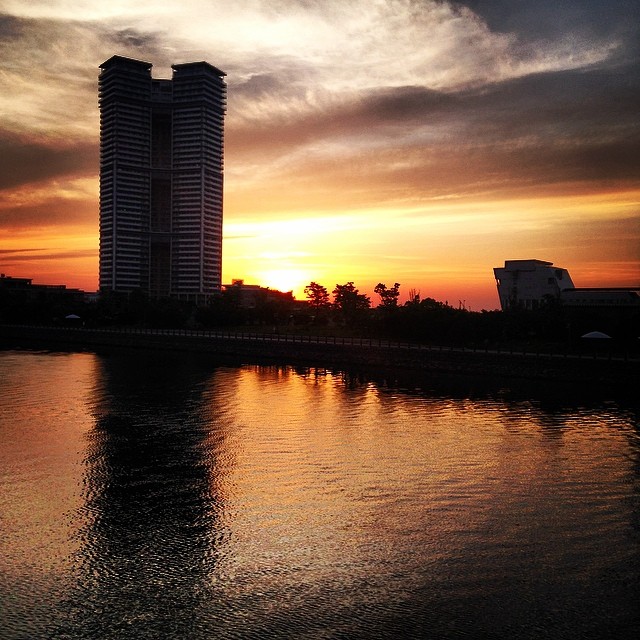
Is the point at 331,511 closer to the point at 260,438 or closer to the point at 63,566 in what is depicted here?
the point at 63,566

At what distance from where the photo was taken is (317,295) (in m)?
192

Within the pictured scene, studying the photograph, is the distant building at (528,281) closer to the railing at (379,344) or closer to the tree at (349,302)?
the tree at (349,302)

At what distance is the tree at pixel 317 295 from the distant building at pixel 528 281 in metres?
56.2

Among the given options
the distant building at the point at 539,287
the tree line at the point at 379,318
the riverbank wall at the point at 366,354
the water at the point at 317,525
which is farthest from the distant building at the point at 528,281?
the water at the point at 317,525

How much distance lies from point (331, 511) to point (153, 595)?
32.7 ft

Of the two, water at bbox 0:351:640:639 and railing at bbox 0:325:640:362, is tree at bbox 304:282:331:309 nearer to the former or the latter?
railing at bbox 0:325:640:362

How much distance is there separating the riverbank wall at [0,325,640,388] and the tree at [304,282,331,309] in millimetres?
64892

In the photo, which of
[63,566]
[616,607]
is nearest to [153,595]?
[63,566]

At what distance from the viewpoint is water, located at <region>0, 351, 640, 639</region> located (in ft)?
59.7

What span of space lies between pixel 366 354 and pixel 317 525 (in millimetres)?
73173

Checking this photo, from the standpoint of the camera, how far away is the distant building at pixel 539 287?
16338 centimetres

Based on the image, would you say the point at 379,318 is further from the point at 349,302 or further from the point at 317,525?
the point at 317,525

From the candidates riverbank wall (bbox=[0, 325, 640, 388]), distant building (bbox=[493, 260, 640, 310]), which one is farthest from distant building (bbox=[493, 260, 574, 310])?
riverbank wall (bbox=[0, 325, 640, 388])

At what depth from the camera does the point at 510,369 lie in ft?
267
